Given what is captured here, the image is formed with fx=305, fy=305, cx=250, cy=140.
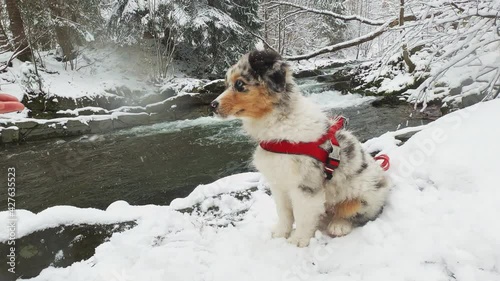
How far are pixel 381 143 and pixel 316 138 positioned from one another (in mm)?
3075

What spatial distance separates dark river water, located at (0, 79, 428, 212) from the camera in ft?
24.0

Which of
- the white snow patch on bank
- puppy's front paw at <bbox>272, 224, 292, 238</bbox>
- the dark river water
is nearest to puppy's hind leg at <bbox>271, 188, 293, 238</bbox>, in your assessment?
puppy's front paw at <bbox>272, 224, 292, 238</bbox>

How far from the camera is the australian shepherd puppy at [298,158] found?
2885 millimetres

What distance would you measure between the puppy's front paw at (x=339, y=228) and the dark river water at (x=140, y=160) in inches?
181

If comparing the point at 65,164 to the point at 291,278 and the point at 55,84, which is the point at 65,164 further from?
the point at 291,278

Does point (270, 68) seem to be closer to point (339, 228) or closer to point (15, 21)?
point (339, 228)

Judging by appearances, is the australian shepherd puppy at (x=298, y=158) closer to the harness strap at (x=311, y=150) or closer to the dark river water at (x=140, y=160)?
the harness strap at (x=311, y=150)

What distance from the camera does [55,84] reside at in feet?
47.8

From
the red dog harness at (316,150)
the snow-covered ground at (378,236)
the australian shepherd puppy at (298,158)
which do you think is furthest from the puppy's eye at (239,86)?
the snow-covered ground at (378,236)

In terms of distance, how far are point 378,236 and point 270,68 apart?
6.08 feet

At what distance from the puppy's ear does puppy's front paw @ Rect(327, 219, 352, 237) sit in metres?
1.43

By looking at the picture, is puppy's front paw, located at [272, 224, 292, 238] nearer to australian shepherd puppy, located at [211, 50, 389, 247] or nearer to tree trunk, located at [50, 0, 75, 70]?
australian shepherd puppy, located at [211, 50, 389, 247]

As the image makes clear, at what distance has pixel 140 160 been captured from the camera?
962cm

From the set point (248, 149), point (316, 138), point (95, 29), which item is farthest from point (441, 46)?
point (95, 29)
